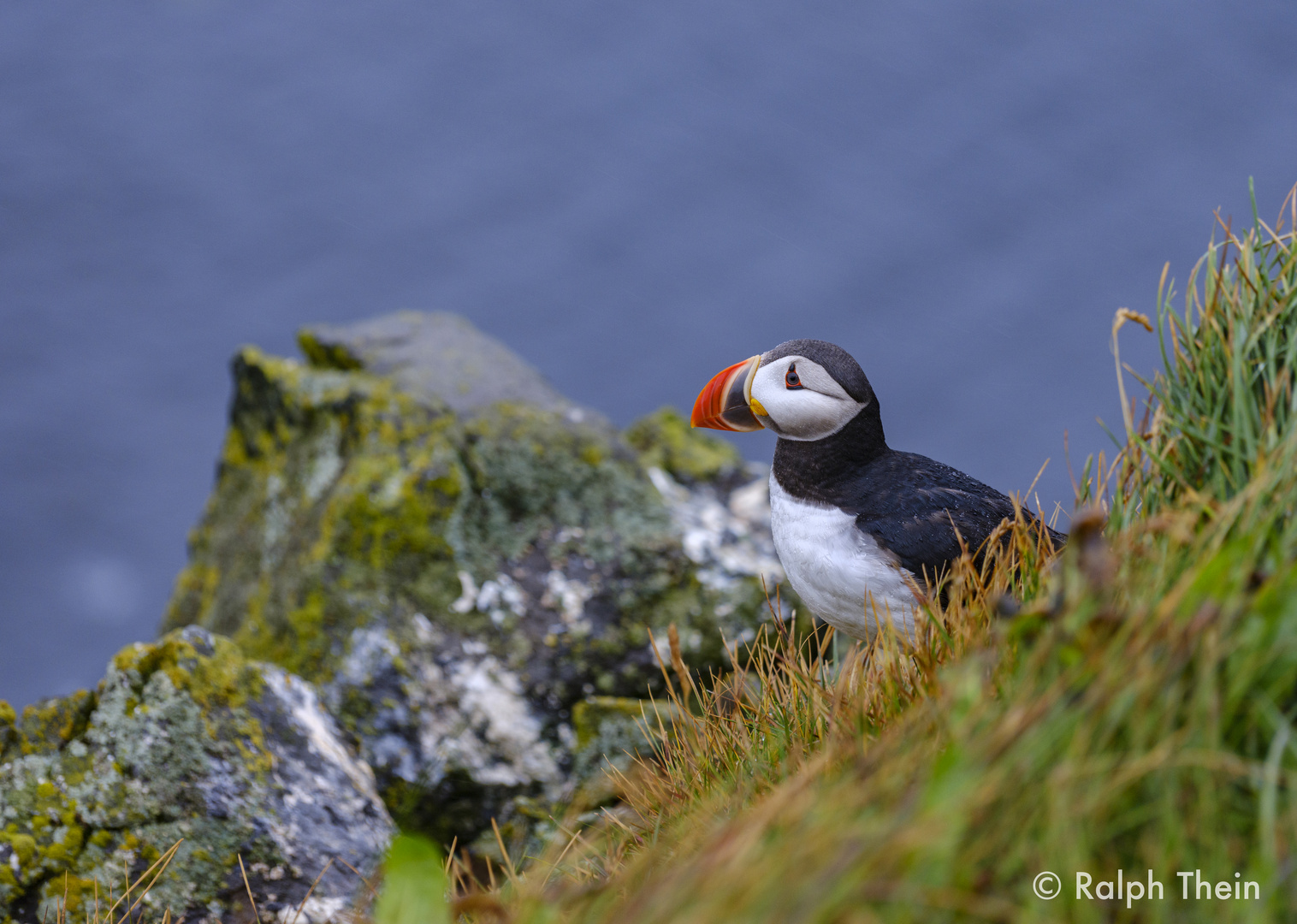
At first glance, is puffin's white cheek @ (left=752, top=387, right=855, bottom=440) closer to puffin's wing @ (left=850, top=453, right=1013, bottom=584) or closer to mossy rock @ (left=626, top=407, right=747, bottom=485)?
puffin's wing @ (left=850, top=453, right=1013, bottom=584)

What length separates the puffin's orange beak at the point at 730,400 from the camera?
10.6ft

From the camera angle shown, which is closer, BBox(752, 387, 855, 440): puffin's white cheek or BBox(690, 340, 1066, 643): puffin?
BBox(690, 340, 1066, 643): puffin

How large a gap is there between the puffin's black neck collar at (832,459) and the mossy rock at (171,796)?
1801mm

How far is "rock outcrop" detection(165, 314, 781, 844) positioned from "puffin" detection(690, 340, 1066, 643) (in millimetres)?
998

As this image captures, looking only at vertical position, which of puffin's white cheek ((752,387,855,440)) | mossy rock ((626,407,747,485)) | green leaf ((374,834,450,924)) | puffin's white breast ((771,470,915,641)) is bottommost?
green leaf ((374,834,450,924))

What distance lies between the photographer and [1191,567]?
1.55 m

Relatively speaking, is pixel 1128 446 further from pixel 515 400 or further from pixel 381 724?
pixel 515 400

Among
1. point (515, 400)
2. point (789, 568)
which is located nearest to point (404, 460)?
point (515, 400)

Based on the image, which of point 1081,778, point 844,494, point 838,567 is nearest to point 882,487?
point 844,494

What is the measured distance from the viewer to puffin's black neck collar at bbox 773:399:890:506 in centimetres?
323

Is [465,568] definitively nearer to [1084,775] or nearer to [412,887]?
[412,887]

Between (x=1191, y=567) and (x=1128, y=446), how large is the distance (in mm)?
625

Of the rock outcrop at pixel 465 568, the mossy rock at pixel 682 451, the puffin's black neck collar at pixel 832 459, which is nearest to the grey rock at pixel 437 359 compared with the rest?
the rock outcrop at pixel 465 568

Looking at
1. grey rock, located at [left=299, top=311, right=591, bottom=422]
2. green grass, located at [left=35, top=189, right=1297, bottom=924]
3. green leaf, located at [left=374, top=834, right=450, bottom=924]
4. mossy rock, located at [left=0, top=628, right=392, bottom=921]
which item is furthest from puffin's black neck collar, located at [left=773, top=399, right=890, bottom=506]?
grey rock, located at [left=299, top=311, right=591, bottom=422]
